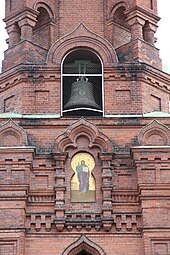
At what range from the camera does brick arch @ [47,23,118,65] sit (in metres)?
22.3

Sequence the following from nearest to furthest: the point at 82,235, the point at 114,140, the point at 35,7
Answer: the point at 82,235 < the point at 114,140 < the point at 35,7

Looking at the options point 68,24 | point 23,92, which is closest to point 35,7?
point 68,24

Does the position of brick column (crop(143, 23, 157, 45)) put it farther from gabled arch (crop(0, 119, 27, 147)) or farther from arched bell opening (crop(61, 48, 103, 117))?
gabled arch (crop(0, 119, 27, 147))

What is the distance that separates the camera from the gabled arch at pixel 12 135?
2075 cm

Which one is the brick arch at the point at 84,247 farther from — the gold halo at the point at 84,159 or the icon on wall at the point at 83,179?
the gold halo at the point at 84,159

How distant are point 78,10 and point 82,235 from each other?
642cm

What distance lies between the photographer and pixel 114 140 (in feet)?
69.5

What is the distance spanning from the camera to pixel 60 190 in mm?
20281

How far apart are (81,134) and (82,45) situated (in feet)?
8.23

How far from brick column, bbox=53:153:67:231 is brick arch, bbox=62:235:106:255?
47cm


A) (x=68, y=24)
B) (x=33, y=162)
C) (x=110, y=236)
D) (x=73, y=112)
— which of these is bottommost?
(x=110, y=236)

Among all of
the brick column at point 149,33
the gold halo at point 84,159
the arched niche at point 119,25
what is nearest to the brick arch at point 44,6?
the arched niche at point 119,25

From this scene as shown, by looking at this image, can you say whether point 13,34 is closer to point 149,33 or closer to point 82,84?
point 82,84

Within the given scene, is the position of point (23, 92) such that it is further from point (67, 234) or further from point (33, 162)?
point (67, 234)
